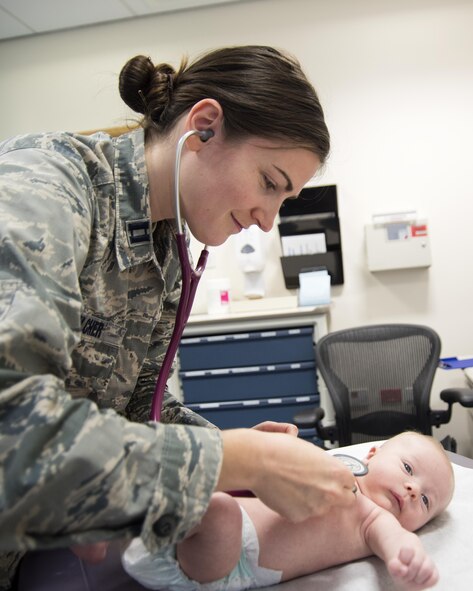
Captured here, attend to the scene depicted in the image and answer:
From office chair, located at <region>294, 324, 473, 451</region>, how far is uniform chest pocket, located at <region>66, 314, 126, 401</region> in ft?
4.57

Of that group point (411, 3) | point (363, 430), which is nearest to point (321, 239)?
point (363, 430)

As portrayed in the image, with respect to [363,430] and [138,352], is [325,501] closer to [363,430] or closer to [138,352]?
[138,352]

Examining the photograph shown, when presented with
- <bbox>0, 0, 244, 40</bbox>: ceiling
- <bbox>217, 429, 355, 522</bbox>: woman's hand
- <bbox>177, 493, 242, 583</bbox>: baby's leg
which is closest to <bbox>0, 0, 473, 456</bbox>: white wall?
<bbox>0, 0, 244, 40</bbox>: ceiling

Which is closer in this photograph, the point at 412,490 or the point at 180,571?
the point at 180,571

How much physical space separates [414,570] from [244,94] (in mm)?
874

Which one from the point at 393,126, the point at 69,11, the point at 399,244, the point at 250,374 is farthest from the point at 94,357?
the point at 69,11

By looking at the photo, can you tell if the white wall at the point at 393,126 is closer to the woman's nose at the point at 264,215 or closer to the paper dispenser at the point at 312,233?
the paper dispenser at the point at 312,233

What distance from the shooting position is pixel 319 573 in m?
1.01

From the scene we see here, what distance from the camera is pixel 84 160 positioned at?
84cm

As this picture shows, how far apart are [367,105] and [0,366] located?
→ 2.98 metres

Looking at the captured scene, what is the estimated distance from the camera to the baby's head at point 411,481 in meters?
1.16

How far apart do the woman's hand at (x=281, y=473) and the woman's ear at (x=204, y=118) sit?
54cm

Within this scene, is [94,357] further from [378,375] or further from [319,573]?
[378,375]

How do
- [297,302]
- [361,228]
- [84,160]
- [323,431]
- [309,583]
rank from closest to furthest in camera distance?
[84,160] → [309,583] → [323,431] → [297,302] → [361,228]
